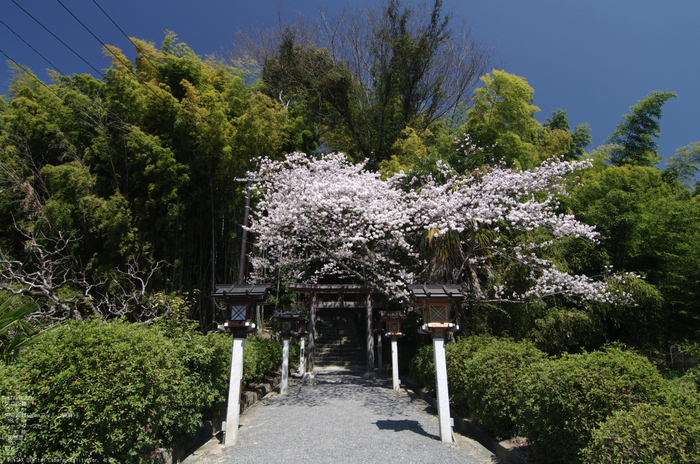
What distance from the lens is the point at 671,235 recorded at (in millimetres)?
6301

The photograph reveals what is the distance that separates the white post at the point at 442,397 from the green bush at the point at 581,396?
3.56 ft

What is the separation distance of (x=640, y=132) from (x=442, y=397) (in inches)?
434

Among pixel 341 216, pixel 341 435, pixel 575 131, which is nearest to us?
pixel 341 435

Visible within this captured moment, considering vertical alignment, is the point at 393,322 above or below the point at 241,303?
below

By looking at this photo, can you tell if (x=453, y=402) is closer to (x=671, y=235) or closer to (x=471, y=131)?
(x=671, y=235)

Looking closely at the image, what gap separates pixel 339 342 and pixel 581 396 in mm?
10467

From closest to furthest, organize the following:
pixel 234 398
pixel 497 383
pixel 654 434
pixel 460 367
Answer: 1. pixel 654 434
2. pixel 497 383
3. pixel 234 398
4. pixel 460 367

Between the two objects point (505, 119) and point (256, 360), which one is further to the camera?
point (505, 119)

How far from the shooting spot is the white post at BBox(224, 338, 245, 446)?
3545 millimetres

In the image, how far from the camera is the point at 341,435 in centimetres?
384

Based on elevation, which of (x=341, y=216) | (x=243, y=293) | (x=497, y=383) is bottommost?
(x=497, y=383)

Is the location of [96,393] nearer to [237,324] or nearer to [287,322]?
[237,324]

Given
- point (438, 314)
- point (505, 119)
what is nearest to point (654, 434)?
point (438, 314)

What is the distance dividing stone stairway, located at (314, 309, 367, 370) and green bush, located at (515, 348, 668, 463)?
28.3 ft
